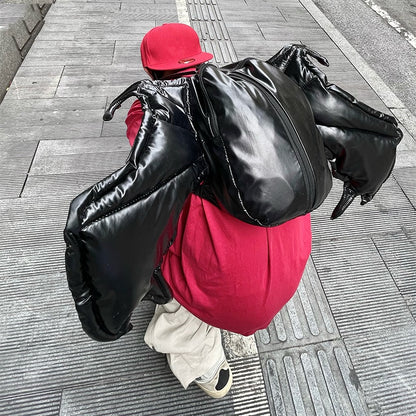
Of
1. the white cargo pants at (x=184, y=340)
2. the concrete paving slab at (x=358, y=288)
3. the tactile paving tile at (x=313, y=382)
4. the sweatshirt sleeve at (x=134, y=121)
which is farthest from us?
the concrete paving slab at (x=358, y=288)

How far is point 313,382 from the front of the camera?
1.84m

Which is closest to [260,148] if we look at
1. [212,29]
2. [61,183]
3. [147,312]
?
[147,312]

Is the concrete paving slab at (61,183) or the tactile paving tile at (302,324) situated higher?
the concrete paving slab at (61,183)

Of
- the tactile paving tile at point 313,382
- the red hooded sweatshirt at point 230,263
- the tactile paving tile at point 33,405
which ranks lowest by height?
the tactile paving tile at point 33,405

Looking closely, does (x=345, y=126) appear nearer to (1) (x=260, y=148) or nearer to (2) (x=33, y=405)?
(1) (x=260, y=148)

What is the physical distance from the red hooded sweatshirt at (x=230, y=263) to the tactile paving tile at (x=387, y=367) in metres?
1.07

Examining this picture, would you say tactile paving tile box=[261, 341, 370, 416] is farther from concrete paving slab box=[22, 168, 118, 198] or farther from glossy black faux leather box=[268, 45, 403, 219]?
concrete paving slab box=[22, 168, 118, 198]

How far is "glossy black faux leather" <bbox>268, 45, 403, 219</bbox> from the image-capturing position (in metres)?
1.00

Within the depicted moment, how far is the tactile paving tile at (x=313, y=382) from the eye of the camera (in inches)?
69.6

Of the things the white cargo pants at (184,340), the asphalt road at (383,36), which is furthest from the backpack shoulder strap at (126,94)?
the asphalt road at (383,36)

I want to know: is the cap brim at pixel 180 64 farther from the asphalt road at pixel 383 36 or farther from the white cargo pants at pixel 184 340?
the asphalt road at pixel 383 36

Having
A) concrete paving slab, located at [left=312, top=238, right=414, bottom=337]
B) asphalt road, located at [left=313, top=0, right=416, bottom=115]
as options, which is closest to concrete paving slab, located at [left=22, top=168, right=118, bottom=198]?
concrete paving slab, located at [left=312, top=238, right=414, bottom=337]

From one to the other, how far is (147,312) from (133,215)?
4.67 feet

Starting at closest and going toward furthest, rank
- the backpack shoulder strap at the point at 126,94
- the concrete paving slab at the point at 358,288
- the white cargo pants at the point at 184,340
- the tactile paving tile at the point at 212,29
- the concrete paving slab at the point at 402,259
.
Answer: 1. the backpack shoulder strap at the point at 126,94
2. the white cargo pants at the point at 184,340
3. the concrete paving slab at the point at 358,288
4. the concrete paving slab at the point at 402,259
5. the tactile paving tile at the point at 212,29
